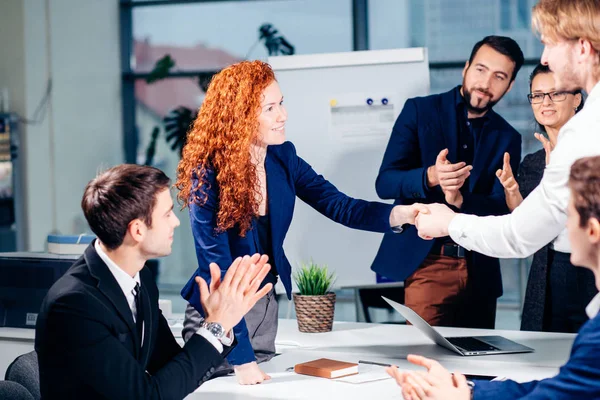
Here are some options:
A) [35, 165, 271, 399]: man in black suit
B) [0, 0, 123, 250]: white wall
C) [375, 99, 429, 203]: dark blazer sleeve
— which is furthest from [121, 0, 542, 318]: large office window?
[35, 165, 271, 399]: man in black suit

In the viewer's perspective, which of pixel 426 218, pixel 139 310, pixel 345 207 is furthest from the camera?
pixel 345 207

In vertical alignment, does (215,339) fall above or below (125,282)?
below

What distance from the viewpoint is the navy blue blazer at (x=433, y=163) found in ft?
10.6

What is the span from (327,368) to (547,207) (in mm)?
740

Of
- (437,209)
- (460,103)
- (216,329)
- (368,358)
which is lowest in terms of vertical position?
(368,358)

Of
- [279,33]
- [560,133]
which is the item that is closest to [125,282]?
[560,133]

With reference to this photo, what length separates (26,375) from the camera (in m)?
1.99

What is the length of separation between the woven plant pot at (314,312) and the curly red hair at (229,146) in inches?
18.1

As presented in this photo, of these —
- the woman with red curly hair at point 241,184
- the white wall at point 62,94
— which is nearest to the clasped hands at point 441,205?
the woman with red curly hair at point 241,184

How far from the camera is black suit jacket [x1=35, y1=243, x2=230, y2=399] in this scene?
162cm

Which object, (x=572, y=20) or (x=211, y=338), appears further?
(x=572, y=20)

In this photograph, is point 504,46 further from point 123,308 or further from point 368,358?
point 123,308

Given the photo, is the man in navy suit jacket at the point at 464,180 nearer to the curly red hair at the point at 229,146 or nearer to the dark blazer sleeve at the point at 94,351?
the curly red hair at the point at 229,146

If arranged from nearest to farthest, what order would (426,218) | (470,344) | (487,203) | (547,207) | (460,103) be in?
(547,207)
(470,344)
(426,218)
(487,203)
(460,103)
